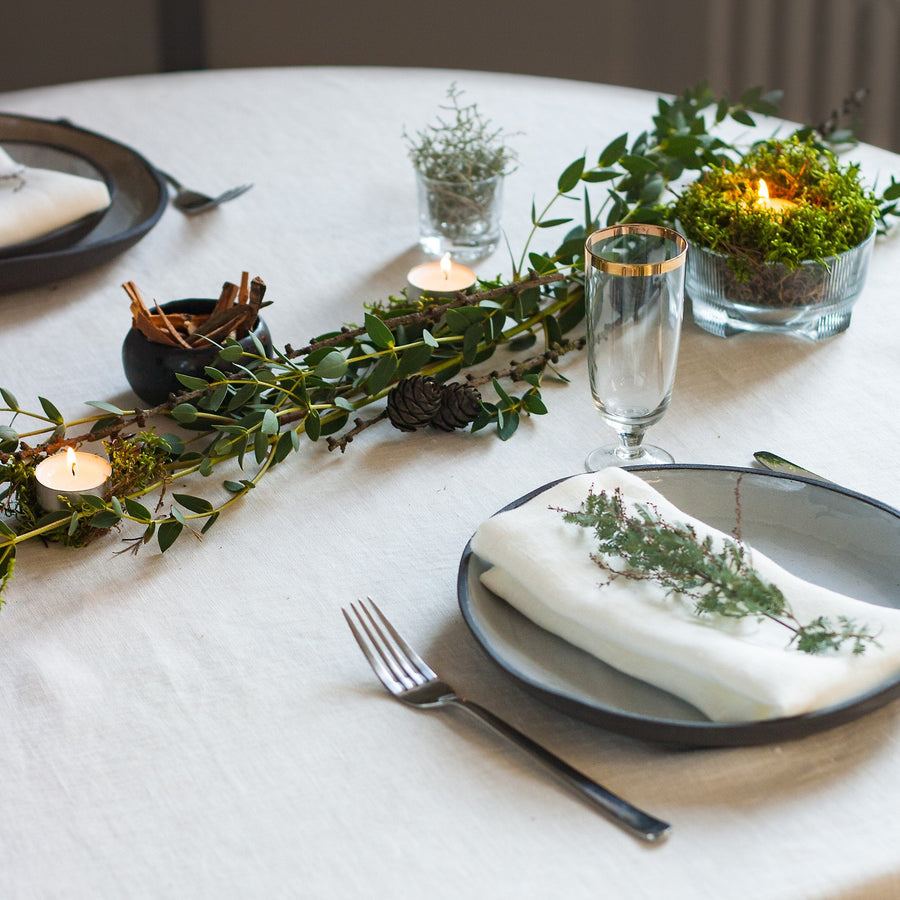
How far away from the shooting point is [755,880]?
0.53 m

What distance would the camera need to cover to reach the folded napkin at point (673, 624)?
0.58 m

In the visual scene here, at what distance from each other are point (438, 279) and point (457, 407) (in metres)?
0.22

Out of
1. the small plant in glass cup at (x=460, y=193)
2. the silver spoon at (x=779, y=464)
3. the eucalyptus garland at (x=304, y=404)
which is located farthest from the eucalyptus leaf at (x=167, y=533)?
the small plant in glass cup at (x=460, y=193)

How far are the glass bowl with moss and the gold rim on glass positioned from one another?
0.65 ft

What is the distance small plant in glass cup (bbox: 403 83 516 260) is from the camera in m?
1.19

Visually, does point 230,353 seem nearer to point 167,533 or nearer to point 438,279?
point 167,533

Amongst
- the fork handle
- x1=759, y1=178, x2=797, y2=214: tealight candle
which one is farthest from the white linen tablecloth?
x1=759, y1=178, x2=797, y2=214: tealight candle

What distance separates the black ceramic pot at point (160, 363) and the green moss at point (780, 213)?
0.42m

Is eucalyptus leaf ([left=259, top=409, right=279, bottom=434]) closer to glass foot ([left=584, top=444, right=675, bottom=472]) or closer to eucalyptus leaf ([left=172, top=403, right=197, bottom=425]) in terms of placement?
eucalyptus leaf ([left=172, top=403, right=197, bottom=425])

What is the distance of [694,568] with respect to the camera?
642 mm

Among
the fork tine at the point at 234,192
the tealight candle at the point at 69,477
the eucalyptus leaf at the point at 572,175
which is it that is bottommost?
the tealight candle at the point at 69,477

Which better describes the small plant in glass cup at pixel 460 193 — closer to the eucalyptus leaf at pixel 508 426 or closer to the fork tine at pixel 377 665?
the eucalyptus leaf at pixel 508 426

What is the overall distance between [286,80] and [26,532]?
3.78 feet

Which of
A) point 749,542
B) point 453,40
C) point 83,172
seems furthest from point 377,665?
point 453,40
